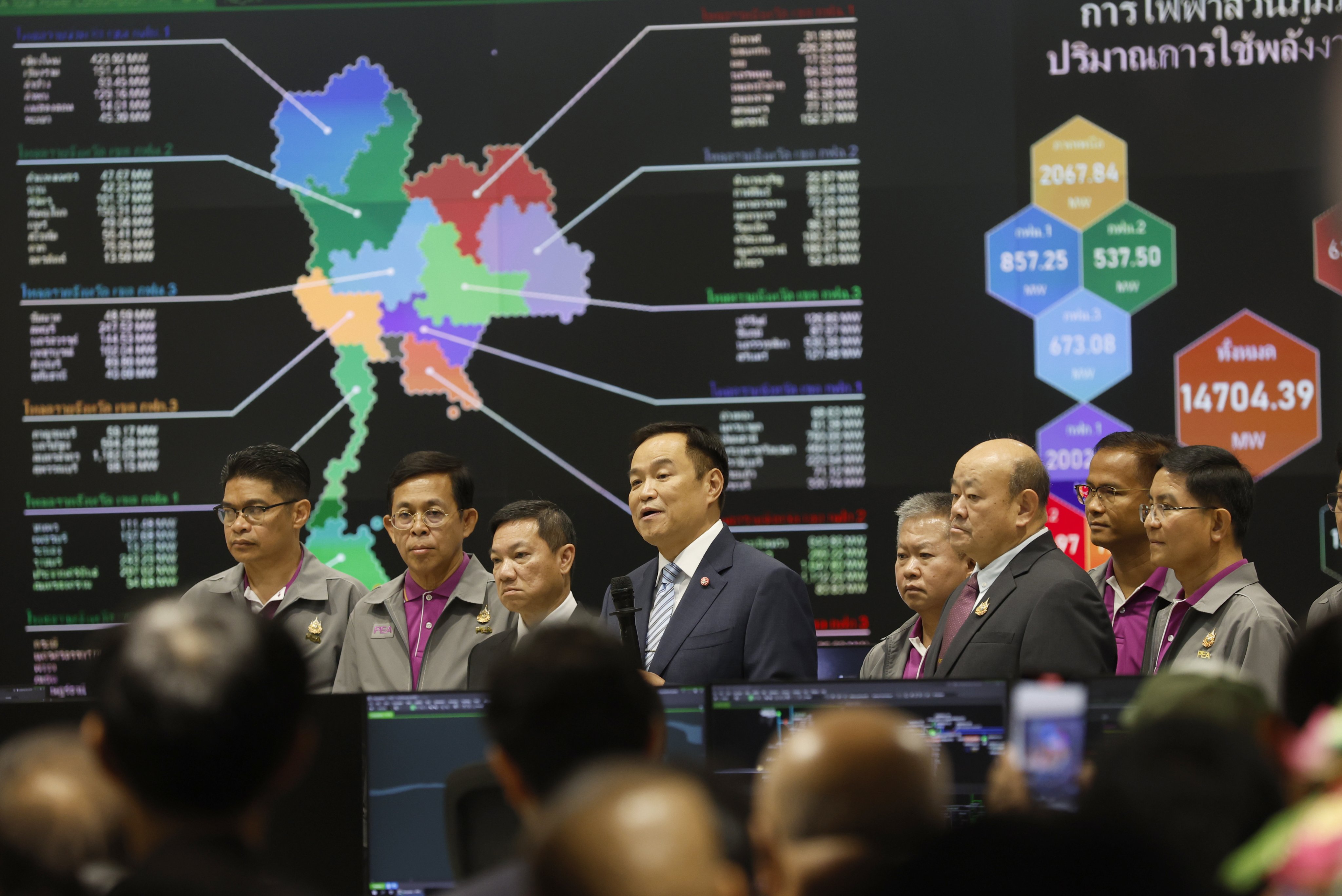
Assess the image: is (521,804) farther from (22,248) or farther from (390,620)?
(22,248)

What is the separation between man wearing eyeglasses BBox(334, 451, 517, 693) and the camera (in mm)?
3439

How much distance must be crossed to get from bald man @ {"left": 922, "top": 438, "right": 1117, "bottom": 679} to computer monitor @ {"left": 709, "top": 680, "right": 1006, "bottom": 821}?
0.65ft

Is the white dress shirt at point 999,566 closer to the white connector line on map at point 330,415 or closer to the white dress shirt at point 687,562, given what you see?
the white dress shirt at point 687,562

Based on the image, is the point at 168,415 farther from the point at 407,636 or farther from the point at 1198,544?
the point at 1198,544

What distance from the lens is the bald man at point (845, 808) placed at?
115 centimetres

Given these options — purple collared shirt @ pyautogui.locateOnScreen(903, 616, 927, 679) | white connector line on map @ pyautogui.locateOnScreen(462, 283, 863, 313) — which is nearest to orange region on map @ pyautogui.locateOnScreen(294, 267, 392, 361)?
white connector line on map @ pyautogui.locateOnScreen(462, 283, 863, 313)

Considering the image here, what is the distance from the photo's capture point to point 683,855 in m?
0.90

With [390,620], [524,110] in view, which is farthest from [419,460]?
[524,110]

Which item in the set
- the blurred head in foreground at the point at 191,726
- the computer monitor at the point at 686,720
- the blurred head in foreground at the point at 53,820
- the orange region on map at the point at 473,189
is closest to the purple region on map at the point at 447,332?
the orange region on map at the point at 473,189

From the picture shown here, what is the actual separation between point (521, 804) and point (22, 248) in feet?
→ 12.9

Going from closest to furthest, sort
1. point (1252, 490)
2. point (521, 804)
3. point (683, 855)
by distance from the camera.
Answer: point (683, 855) < point (521, 804) < point (1252, 490)

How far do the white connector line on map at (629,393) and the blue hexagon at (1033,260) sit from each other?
653mm

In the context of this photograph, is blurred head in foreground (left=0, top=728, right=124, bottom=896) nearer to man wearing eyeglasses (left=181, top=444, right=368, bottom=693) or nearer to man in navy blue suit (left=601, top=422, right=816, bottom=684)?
man in navy blue suit (left=601, top=422, right=816, bottom=684)

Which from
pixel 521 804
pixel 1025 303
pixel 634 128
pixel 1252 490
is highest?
pixel 634 128
